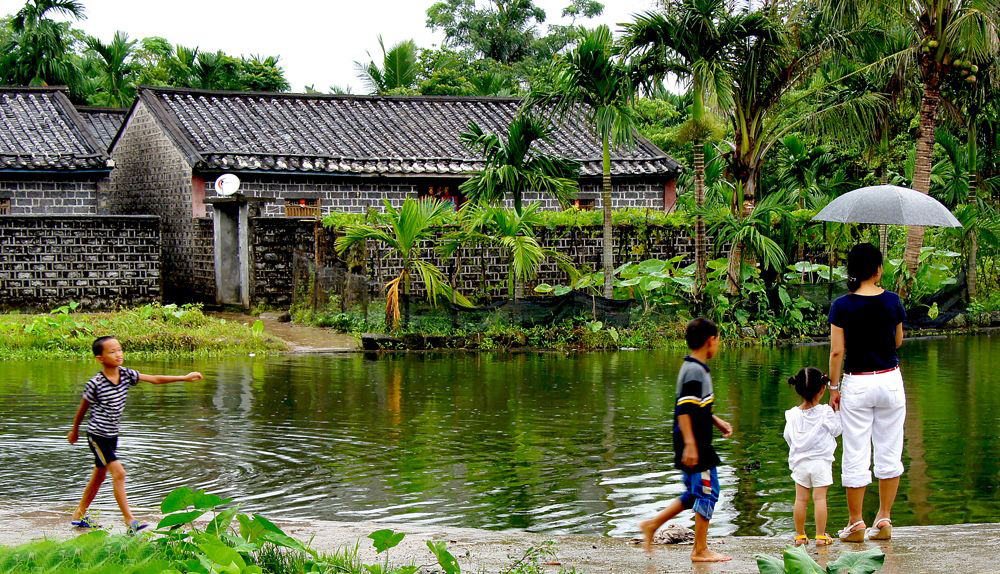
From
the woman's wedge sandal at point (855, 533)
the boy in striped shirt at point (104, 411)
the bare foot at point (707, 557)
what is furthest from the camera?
the boy in striped shirt at point (104, 411)

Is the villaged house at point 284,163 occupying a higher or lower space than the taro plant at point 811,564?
higher

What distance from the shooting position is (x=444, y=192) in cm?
2884

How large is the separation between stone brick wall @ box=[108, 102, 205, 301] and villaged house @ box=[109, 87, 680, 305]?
0.04m

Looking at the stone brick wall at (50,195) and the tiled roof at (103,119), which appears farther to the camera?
the tiled roof at (103,119)

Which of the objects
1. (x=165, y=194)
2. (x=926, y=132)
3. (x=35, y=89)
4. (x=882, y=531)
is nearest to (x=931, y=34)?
(x=926, y=132)

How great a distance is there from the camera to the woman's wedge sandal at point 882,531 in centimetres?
753

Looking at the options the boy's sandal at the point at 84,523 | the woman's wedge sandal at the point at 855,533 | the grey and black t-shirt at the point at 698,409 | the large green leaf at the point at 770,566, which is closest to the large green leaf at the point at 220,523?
the boy's sandal at the point at 84,523

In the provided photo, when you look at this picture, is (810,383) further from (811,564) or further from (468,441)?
(468,441)

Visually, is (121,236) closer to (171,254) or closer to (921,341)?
(171,254)

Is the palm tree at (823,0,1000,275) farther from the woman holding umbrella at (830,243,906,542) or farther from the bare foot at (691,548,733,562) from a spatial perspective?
the bare foot at (691,548,733,562)

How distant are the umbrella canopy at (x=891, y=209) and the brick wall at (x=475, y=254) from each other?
46.9 ft

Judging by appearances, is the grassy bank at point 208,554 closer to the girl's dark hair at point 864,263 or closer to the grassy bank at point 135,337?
the girl's dark hair at point 864,263

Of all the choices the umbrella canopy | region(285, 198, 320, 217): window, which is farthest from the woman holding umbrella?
region(285, 198, 320, 217): window

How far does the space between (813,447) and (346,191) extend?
21.5m
